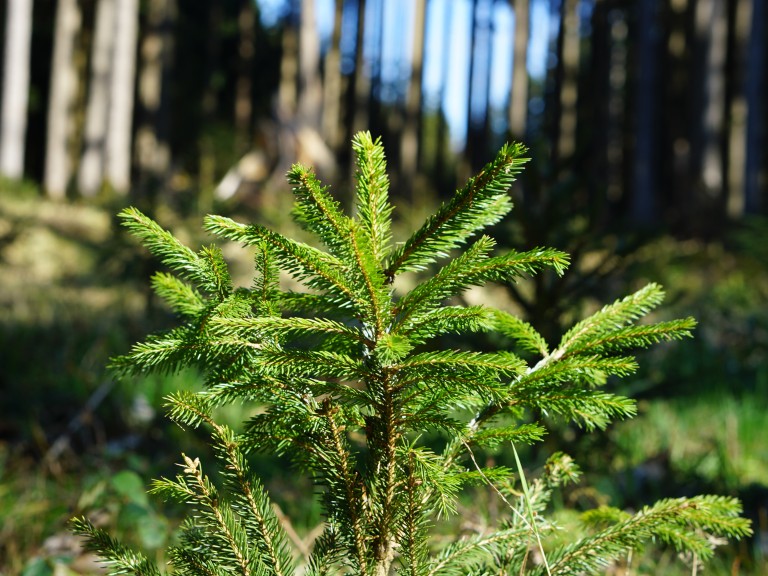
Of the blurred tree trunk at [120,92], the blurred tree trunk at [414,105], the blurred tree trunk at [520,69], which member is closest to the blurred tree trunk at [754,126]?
the blurred tree trunk at [520,69]

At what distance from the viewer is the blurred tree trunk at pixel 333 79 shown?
24922 millimetres

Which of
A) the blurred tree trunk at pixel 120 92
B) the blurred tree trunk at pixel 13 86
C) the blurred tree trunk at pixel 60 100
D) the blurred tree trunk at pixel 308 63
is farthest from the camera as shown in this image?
the blurred tree trunk at pixel 308 63

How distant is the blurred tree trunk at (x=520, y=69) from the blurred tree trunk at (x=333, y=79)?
5898 millimetres

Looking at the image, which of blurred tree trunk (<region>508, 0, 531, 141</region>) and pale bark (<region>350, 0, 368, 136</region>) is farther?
pale bark (<region>350, 0, 368, 136</region>)

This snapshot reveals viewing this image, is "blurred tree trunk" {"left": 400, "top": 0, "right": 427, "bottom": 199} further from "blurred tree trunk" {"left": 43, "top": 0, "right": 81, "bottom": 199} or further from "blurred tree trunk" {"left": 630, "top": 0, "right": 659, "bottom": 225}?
"blurred tree trunk" {"left": 43, "top": 0, "right": 81, "bottom": 199}

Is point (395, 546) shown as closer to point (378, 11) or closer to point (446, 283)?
point (446, 283)

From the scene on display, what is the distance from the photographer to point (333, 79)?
25500mm

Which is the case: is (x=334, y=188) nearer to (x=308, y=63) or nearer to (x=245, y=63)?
(x=308, y=63)

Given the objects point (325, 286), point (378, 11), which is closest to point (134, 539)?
point (325, 286)

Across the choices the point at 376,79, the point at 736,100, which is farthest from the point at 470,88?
the point at 736,100

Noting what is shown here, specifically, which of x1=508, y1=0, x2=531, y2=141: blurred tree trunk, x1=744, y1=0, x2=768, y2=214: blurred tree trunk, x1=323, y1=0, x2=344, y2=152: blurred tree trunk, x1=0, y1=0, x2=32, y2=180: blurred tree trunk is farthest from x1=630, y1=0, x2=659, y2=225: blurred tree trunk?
x1=0, y1=0, x2=32, y2=180: blurred tree trunk

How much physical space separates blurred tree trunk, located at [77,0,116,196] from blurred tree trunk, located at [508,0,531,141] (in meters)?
10.7

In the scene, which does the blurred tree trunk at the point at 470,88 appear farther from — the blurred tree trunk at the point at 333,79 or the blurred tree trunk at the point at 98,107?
the blurred tree trunk at the point at 98,107

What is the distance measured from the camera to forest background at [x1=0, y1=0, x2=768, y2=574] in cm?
263
